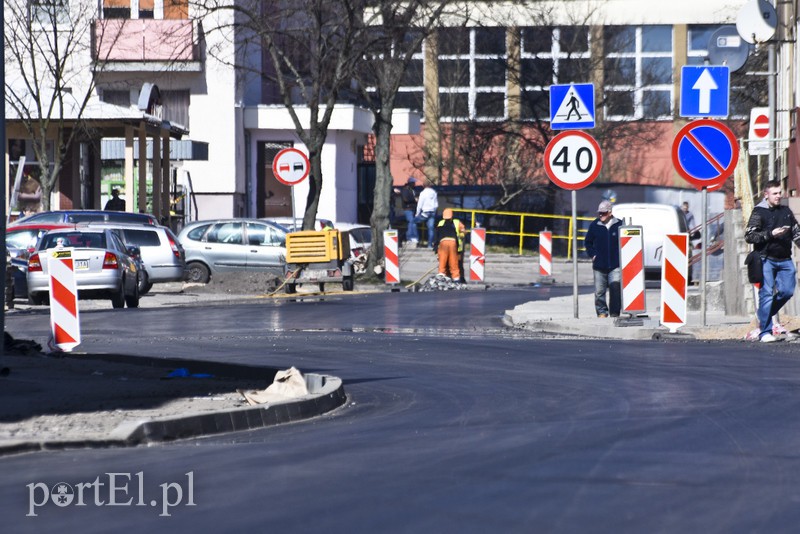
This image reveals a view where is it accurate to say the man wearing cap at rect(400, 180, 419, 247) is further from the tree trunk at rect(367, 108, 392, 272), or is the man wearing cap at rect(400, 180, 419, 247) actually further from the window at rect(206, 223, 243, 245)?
the window at rect(206, 223, 243, 245)

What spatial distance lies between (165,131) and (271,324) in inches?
857

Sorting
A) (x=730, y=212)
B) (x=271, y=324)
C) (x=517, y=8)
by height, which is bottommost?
(x=271, y=324)

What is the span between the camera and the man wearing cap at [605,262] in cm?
2292

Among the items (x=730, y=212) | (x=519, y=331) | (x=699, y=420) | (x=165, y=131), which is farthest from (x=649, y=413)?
(x=165, y=131)

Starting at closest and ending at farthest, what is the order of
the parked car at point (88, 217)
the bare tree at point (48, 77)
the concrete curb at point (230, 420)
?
the concrete curb at point (230, 420)
the parked car at point (88, 217)
the bare tree at point (48, 77)

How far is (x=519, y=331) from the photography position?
21.8m

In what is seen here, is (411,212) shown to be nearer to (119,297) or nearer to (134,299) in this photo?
(134,299)

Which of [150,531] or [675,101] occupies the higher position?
[675,101]

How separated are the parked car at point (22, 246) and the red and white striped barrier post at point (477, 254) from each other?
9.60m

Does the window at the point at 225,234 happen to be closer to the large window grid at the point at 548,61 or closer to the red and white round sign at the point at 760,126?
the red and white round sign at the point at 760,126

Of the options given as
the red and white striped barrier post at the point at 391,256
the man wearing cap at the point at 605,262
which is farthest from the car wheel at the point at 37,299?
the man wearing cap at the point at 605,262

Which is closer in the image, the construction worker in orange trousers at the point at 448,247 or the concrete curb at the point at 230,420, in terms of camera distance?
the concrete curb at the point at 230,420

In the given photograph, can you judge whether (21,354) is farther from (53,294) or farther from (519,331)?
(519,331)

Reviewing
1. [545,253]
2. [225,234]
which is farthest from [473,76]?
[225,234]
